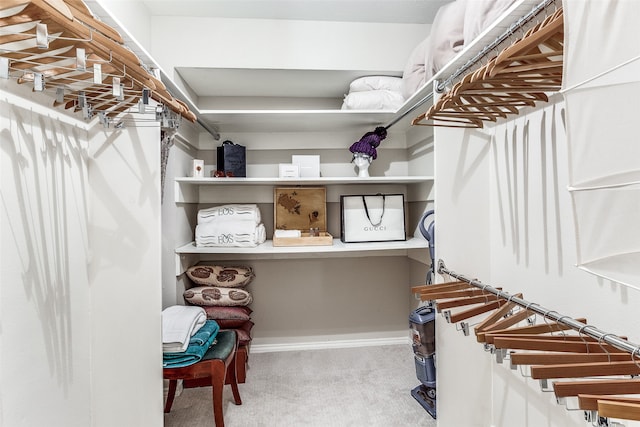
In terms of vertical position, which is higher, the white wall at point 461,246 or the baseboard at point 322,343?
the white wall at point 461,246

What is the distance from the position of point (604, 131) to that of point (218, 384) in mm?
1802

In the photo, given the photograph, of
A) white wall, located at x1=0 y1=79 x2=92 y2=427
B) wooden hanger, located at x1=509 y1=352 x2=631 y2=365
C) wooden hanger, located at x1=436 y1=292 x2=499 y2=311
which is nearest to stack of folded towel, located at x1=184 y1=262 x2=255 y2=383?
white wall, located at x1=0 y1=79 x2=92 y2=427

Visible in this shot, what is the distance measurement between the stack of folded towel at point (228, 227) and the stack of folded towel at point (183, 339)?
53 centimetres

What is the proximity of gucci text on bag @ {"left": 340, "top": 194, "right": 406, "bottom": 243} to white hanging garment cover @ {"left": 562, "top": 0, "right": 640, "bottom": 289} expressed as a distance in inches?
71.1

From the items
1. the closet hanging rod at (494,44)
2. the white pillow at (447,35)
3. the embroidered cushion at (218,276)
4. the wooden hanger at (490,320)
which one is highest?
the white pillow at (447,35)

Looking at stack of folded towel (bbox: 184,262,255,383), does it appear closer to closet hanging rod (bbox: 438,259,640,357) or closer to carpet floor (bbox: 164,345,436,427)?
carpet floor (bbox: 164,345,436,427)

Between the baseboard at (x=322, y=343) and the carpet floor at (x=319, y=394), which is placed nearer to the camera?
the carpet floor at (x=319, y=394)

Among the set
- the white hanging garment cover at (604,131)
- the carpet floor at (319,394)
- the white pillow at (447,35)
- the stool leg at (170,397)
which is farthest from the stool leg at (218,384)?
the white pillow at (447,35)

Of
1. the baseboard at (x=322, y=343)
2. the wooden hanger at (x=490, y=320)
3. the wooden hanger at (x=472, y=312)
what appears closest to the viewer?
the wooden hanger at (x=490, y=320)

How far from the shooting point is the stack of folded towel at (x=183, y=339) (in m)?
1.75

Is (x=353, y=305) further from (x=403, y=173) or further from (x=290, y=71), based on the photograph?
(x=290, y=71)

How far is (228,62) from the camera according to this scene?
7.72 feet

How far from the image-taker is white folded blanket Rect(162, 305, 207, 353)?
175cm

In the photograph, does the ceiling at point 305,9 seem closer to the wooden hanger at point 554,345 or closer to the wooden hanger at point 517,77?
the wooden hanger at point 517,77
